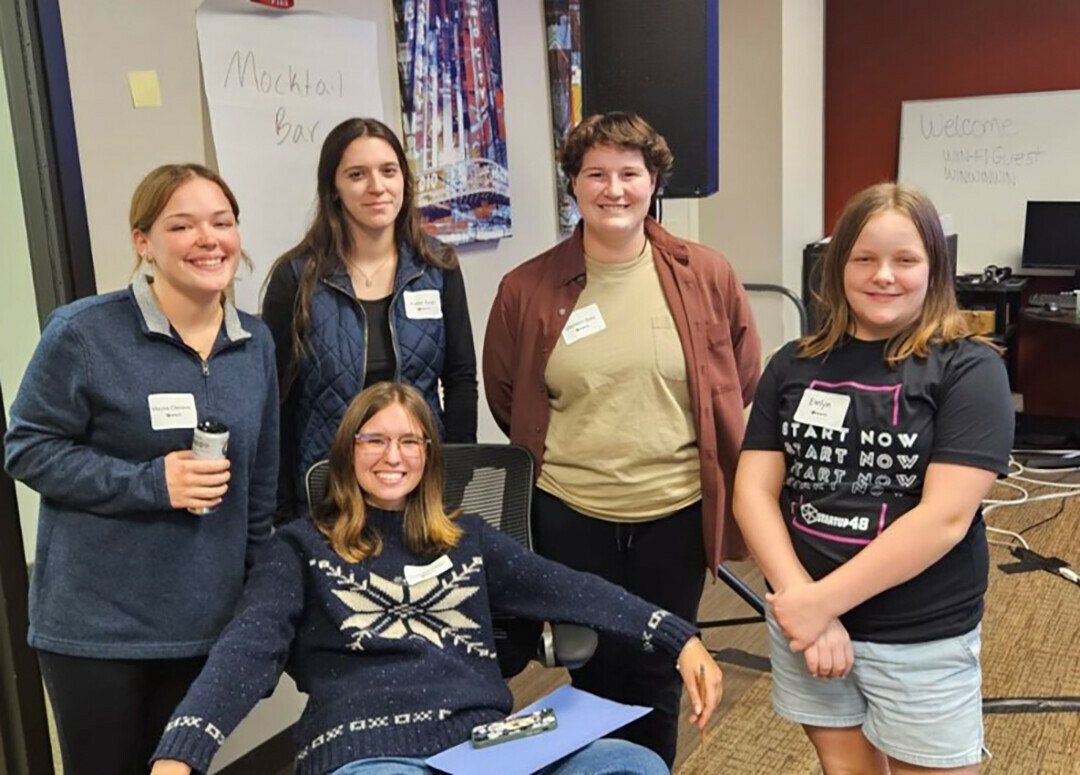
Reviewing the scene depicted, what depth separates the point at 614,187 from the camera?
184cm

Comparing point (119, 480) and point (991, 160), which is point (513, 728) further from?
point (991, 160)

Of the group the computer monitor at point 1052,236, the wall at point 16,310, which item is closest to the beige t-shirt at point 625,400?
the wall at point 16,310

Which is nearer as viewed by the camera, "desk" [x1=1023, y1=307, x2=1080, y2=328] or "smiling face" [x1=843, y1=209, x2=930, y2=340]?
"smiling face" [x1=843, y1=209, x2=930, y2=340]

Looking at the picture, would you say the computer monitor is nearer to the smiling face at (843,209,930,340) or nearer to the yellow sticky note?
the smiling face at (843,209,930,340)

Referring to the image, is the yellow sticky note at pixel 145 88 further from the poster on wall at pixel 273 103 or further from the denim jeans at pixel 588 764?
the denim jeans at pixel 588 764

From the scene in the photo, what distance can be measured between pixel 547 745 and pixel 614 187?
989 mm

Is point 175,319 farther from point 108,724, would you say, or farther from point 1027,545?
point 1027,545

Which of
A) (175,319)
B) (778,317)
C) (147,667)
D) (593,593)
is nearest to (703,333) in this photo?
(593,593)

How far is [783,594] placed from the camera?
157 centimetres

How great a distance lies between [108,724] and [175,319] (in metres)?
0.65

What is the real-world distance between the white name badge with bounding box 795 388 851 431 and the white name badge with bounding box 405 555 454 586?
0.64m

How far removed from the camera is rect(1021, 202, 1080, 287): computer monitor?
16.4 ft

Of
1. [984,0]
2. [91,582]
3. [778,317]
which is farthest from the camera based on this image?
[984,0]

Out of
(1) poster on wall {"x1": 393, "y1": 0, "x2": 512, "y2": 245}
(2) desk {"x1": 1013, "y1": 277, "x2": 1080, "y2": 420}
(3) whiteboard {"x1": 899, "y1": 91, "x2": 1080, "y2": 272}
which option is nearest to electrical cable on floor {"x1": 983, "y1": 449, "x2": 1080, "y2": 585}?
(2) desk {"x1": 1013, "y1": 277, "x2": 1080, "y2": 420}
